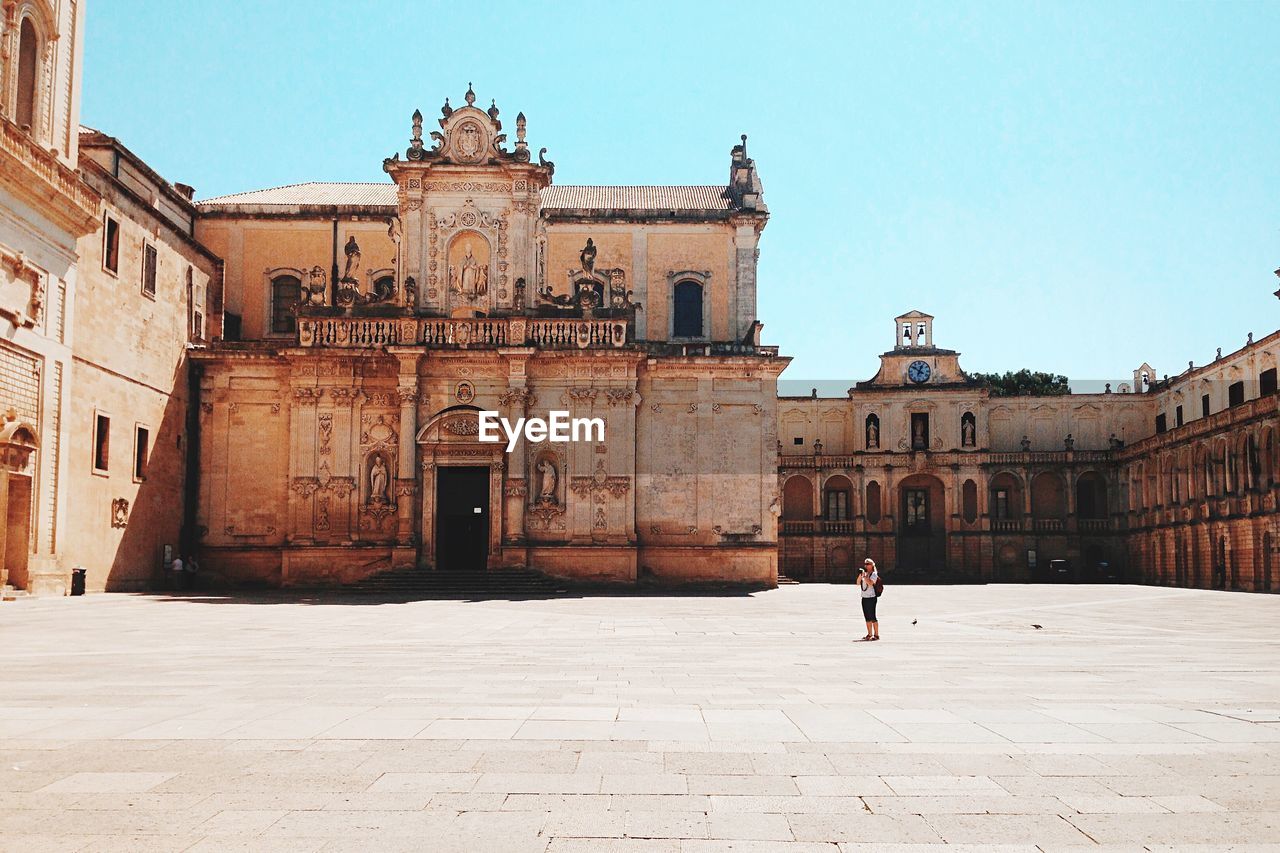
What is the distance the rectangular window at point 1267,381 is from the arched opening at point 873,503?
21.2 metres

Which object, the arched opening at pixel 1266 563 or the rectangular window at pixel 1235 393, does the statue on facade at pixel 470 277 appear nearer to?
the arched opening at pixel 1266 563

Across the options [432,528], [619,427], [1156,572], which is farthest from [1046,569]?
[432,528]

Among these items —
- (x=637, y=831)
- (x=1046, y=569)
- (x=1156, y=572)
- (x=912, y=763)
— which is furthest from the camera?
(x=1046, y=569)

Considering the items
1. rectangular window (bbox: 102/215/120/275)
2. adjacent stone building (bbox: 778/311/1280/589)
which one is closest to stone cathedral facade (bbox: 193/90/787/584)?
rectangular window (bbox: 102/215/120/275)

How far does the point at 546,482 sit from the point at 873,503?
34.3m

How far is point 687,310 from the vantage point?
150 ft

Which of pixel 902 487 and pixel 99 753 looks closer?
pixel 99 753

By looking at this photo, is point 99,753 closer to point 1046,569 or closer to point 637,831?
point 637,831

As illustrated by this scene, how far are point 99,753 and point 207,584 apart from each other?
33.4m

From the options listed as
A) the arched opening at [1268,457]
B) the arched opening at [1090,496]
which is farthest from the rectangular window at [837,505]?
the arched opening at [1268,457]

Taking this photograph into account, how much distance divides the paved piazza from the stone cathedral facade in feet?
67.8

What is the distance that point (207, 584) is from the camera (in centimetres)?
3962

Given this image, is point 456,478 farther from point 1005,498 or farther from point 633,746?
point 1005,498

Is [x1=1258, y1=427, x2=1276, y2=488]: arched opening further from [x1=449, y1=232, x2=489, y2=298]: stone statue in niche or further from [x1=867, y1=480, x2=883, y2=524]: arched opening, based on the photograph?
[x1=449, y1=232, x2=489, y2=298]: stone statue in niche
